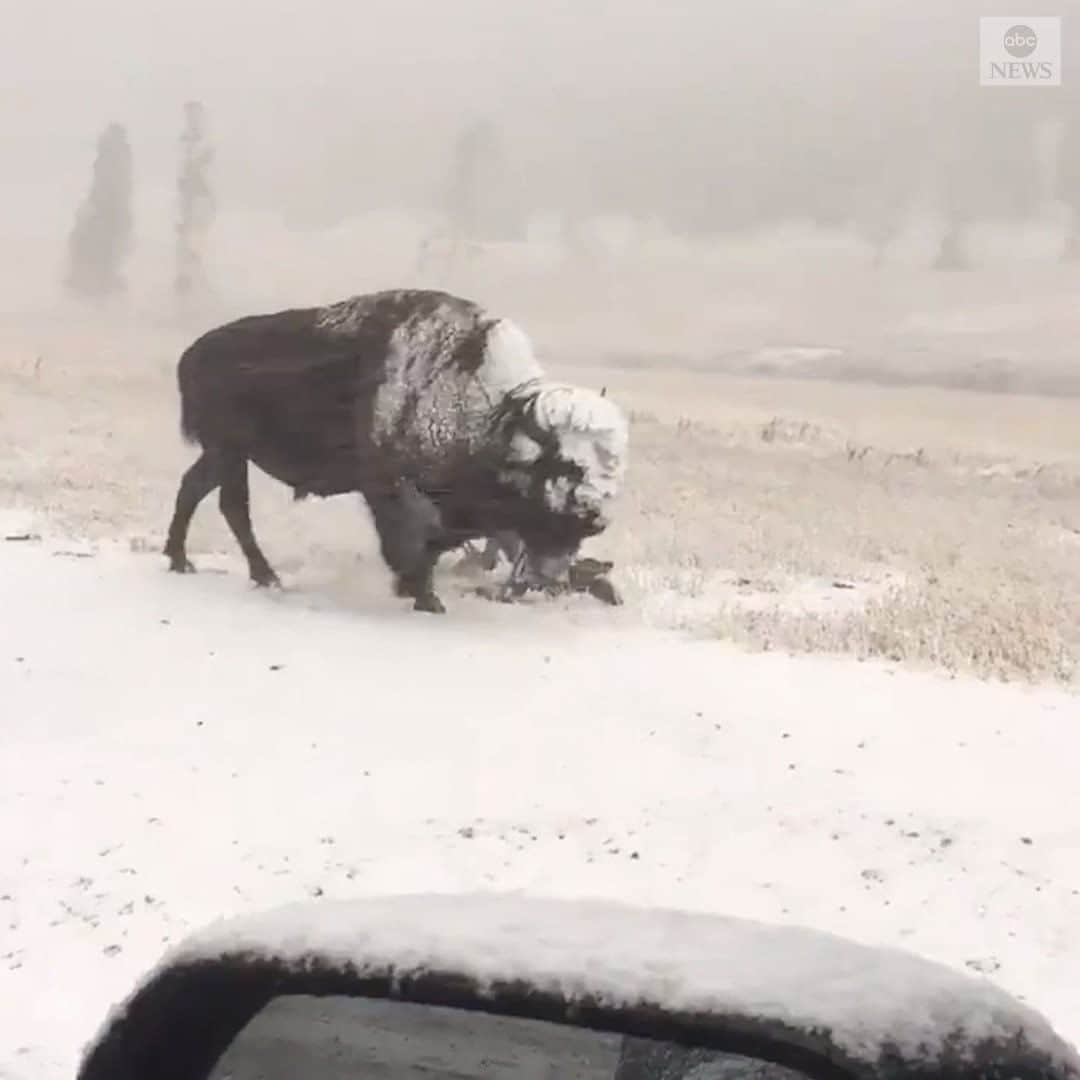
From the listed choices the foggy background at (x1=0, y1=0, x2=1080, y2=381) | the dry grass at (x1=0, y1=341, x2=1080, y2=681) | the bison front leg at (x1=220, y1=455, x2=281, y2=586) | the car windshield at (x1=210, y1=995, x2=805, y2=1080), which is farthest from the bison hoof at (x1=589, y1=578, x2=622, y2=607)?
the car windshield at (x1=210, y1=995, x2=805, y2=1080)

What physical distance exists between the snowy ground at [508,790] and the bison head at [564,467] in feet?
0.68

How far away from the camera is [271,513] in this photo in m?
3.39

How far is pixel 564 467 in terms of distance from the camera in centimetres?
323

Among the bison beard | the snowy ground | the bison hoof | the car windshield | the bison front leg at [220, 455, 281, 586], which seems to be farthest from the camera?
the bison front leg at [220, 455, 281, 586]

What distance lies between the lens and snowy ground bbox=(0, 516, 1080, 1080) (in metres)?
2.36

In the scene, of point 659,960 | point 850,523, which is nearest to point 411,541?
point 850,523

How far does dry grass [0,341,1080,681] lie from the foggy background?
0.33ft

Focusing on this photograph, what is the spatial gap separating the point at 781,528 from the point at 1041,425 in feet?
1.77

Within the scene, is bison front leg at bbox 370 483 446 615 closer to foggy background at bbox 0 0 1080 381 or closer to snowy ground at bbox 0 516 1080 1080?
snowy ground at bbox 0 516 1080 1080

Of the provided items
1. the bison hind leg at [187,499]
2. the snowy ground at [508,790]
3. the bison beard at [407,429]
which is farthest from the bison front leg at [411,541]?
the bison hind leg at [187,499]

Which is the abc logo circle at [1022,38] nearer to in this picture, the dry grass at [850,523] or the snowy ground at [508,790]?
the dry grass at [850,523]

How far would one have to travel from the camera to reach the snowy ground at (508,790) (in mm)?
2363

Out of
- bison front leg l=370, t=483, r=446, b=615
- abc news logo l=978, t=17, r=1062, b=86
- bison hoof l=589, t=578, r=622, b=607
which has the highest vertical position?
abc news logo l=978, t=17, r=1062, b=86

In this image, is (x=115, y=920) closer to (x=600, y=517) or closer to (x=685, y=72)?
(x=600, y=517)
